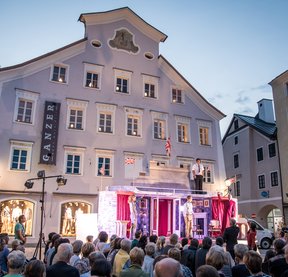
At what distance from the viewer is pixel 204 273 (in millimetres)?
3150

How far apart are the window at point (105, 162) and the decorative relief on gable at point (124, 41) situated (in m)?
8.07

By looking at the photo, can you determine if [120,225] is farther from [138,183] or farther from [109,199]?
[138,183]

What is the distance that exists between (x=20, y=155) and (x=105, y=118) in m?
6.08

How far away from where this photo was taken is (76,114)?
22406 mm

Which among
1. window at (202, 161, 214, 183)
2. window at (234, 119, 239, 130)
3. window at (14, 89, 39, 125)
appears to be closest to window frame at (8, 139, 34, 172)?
window at (14, 89, 39, 125)

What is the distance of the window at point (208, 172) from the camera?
82.4 ft

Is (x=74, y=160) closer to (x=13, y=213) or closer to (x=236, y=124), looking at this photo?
(x=13, y=213)

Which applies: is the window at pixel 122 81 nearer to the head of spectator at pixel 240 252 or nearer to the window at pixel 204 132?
the window at pixel 204 132

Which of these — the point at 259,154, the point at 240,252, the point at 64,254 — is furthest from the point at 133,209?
the point at 259,154

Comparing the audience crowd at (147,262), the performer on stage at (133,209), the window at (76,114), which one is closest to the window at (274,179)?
the performer on stage at (133,209)

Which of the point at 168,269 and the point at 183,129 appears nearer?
the point at 168,269

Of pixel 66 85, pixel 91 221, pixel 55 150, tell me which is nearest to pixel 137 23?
pixel 66 85

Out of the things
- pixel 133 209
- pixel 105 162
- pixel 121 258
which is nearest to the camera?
pixel 121 258

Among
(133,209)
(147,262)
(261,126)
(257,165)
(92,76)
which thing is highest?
(92,76)
